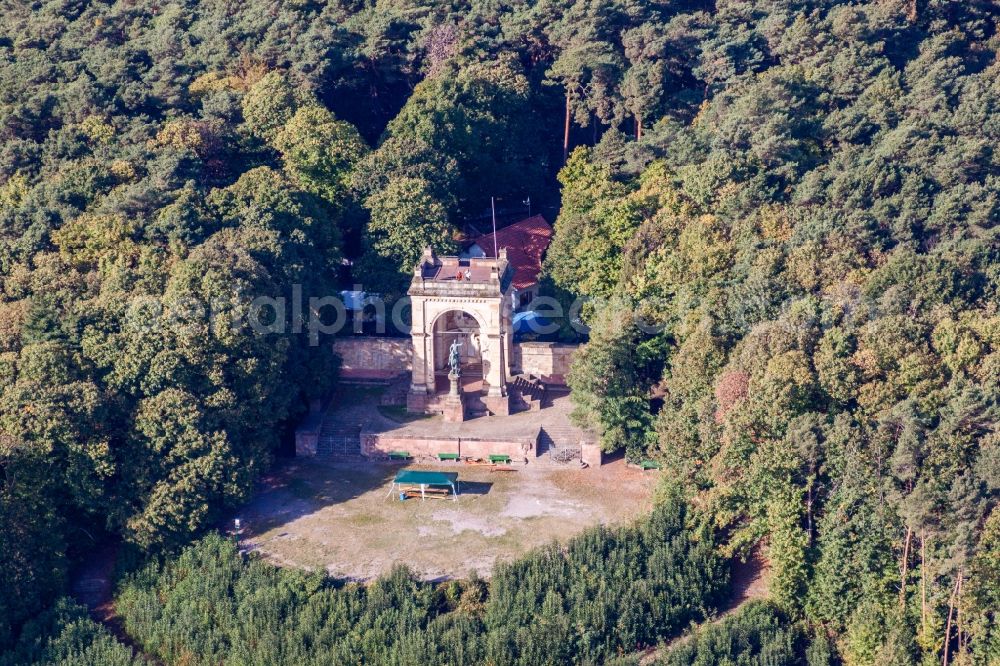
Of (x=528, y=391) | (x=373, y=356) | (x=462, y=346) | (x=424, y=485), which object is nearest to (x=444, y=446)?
(x=424, y=485)

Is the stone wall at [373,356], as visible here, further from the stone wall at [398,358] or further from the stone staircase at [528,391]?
the stone staircase at [528,391]

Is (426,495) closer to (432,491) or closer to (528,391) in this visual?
(432,491)

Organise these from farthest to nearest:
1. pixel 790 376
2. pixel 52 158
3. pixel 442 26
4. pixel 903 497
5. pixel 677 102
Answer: pixel 442 26, pixel 677 102, pixel 52 158, pixel 790 376, pixel 903 497

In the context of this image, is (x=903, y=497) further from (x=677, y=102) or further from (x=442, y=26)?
(x=442, y=26)

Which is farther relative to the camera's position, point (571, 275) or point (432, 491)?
point (571, 275)

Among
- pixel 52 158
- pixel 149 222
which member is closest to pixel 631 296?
pixel 149 222

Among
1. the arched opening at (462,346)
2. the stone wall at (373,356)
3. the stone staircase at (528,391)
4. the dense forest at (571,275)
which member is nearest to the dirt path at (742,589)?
the dense forest at (571,275)
